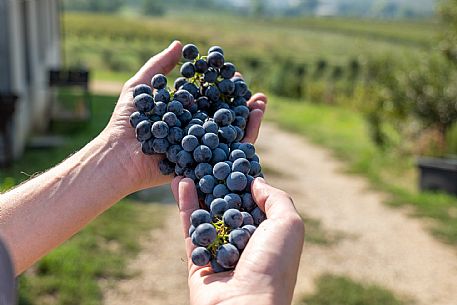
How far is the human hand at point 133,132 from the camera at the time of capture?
7.03ft

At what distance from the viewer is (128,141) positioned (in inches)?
85.9

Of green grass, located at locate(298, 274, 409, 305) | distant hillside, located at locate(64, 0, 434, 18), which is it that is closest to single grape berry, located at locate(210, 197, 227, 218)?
green grass, located at locate(298, 274, 409, 305)

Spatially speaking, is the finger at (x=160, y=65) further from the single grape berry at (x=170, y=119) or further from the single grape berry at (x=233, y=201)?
the single grape berry at (x=233, y=201)

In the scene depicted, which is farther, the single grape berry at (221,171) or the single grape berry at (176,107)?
the single grape berry at (176,107)

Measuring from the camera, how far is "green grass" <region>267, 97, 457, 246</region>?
6422 mm

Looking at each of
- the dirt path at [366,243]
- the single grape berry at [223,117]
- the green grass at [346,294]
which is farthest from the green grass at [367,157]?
the single grape berry at [223,117]

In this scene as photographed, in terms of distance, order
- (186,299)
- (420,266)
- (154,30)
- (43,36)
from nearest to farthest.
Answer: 1. (186,299)
2. (420,266)
3. (43,36)
4. (154,30)

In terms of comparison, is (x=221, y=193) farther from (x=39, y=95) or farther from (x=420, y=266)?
(x=39, y=95)

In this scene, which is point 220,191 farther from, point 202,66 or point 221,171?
point 202,66

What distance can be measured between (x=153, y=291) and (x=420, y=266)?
242 cm

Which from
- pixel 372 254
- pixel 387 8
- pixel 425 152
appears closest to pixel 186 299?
pixel 372 254

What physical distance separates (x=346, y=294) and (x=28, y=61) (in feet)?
21.9

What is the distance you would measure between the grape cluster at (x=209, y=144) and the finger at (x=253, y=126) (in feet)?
0.12

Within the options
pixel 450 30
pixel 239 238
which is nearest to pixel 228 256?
pixel 239 238
